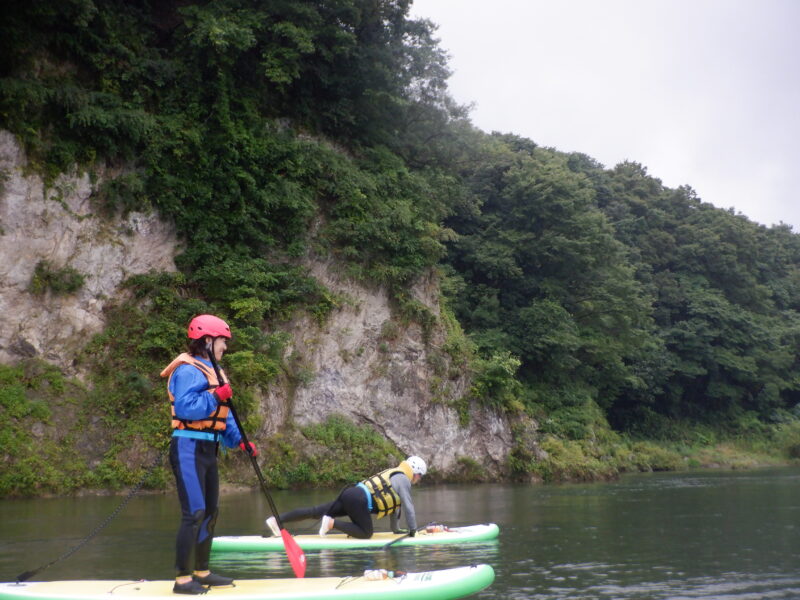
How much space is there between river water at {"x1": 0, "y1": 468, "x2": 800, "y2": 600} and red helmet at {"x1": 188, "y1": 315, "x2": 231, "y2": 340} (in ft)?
7.21

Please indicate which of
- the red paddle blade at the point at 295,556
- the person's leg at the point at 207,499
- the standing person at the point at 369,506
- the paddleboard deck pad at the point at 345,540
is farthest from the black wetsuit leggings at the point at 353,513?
the person's leg at the point at 207,499

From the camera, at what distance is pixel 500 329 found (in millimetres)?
28625

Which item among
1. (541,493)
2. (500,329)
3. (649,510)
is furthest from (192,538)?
(500,329)

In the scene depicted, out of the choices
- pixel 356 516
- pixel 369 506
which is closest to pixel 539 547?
pixel 369 506

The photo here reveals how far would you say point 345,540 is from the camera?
841 cm

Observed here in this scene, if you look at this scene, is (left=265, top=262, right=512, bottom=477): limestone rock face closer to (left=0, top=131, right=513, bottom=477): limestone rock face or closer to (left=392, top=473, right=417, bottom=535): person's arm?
(left=0, top=131, right=513, bottom=477): limestone rock face

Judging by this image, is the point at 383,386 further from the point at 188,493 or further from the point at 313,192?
the point at 188,493

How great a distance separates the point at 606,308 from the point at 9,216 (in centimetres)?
2255

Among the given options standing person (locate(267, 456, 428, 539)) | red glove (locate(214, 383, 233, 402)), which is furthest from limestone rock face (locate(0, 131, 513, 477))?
red glove (locate(214, 383, 233, 402))

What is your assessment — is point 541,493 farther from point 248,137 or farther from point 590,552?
point 248,137

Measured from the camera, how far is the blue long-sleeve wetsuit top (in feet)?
17.7

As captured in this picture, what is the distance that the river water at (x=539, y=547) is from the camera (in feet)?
20.0

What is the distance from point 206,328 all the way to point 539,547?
15.4ft

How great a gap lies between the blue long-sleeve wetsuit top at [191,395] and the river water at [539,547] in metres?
1.76
